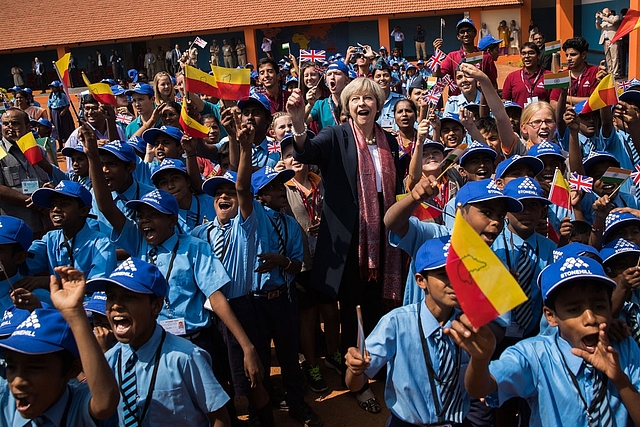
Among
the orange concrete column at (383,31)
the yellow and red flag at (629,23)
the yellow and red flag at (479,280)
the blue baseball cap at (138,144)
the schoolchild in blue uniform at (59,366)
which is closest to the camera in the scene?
the yellow and red flag at (479,280)

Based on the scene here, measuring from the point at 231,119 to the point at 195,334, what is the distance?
1.39 meters

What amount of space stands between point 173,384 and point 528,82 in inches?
241

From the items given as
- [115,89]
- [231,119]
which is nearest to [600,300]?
[231,119]

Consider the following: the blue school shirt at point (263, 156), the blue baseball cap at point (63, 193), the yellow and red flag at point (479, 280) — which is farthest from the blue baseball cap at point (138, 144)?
the yellow and red flag at point (479, 280)

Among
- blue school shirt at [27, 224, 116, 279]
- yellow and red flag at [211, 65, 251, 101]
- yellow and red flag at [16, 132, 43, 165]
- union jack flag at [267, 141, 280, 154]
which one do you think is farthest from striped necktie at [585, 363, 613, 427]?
yellow and red flag at [16, 132, 43, 165]

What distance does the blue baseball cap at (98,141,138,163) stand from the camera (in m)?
4.34

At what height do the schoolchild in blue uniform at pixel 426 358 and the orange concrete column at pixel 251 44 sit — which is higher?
the orange concrete column at pixel 251 44

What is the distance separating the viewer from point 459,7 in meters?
28.1

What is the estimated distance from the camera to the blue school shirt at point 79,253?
3.79m

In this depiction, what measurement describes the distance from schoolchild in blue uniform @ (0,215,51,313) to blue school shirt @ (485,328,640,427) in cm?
257

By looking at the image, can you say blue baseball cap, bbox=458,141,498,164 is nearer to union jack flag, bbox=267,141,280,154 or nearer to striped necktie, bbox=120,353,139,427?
union jack flag, bbox=267,141,280,154

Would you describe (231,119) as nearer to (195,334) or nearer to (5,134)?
(195,334)

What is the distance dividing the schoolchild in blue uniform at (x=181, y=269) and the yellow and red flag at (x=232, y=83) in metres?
1.88

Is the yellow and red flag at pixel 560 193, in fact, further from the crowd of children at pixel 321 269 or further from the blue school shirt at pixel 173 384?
the blue school shirt at pixel 173 384
